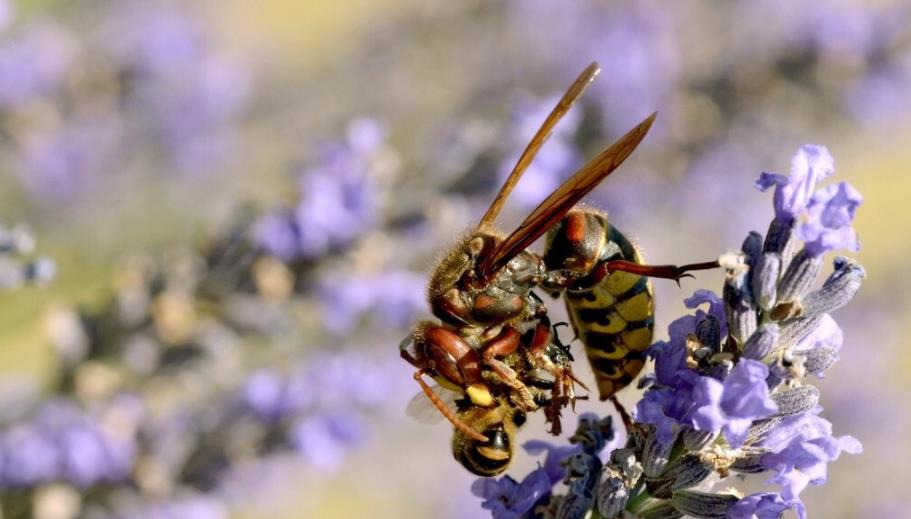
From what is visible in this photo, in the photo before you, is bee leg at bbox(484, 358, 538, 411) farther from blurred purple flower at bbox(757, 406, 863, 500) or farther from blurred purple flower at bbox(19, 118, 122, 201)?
blurred purple flower at bbox(19, 118, 122, 201)

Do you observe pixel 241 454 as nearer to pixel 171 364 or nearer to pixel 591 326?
pixel 171 364

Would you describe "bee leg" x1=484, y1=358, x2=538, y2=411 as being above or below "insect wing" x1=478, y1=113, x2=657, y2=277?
below

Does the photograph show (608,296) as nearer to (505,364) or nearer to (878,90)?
(505,364)

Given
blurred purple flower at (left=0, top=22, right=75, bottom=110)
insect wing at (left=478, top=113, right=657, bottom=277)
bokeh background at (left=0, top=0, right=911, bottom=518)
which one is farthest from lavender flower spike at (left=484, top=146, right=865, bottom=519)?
blurred purple flower at (left=0, top=22, right=75, bottom=110)

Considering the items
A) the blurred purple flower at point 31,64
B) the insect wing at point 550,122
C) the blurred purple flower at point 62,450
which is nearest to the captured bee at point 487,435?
the insect wing at point 550,122

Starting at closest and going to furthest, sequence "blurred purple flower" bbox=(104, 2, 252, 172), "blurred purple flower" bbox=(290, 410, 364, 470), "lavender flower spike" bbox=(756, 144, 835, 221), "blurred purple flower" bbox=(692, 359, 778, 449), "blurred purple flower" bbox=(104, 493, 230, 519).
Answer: "blurred purple flower" bbox=(692, 359, 778, 449)
"lavender flower spike" bbox=(756, 144, 835, 221)
"blurred purple flower" bbox=(104, 493, 230, 519)
"blurred purple flower" bbox=(290, 410, 364, 470)
"blurred purple flower" bbox=(104, 2, 252, 172)

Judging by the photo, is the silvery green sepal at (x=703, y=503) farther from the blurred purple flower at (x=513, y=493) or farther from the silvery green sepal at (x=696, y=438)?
the blurred purple flower at (x=513, y=493)

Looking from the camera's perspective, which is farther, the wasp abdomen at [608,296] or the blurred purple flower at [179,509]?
the blurred purple flower at [179,509]
